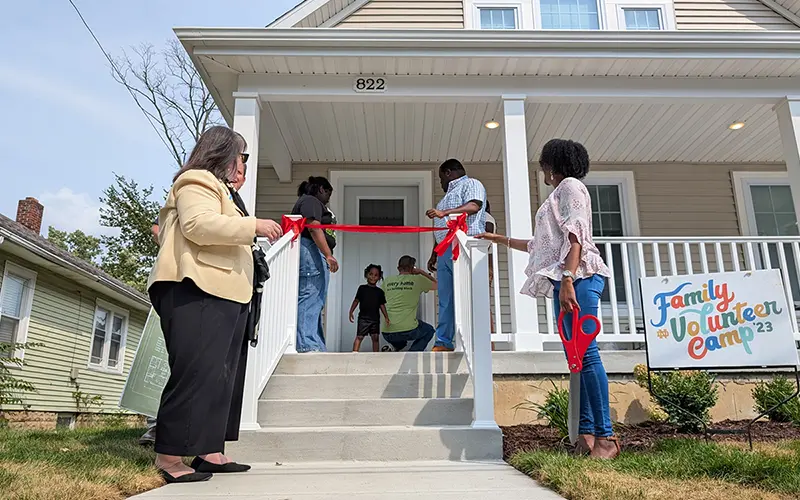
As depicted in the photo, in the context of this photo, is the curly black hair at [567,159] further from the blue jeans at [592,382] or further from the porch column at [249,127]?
the porch column at [249,127]

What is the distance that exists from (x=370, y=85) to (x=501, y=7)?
3.34m

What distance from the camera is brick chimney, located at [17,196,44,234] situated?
13.1 m

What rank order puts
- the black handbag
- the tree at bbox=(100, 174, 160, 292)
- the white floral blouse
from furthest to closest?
the tree at bbox=(100, 174, 160, 292)
the white floral blouse
the black handbag

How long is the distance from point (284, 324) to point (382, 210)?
11.4 feet

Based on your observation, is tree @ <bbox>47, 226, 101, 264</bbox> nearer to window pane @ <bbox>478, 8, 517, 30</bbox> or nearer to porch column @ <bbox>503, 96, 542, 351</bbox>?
window pane @ <bbox>478, 8, 517, 30</bbox>

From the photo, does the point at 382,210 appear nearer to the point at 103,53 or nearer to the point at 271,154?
the point at 271,154

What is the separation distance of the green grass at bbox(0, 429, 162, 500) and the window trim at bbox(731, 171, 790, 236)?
24.0 feet

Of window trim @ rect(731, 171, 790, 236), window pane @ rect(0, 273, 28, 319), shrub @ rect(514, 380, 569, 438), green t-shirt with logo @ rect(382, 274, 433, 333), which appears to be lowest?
shrub @ rect(514, 380, 569, 438)

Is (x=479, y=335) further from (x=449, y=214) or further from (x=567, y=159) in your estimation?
→ (x=449, y=214)

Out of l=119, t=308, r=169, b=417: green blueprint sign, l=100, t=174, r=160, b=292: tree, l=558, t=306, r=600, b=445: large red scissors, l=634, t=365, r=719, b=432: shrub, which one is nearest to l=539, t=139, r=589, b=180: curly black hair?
l=558, t=306, r=600, b=445: large red scissors

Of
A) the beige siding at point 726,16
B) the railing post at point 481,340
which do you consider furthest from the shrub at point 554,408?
the beige siding at point 726,16

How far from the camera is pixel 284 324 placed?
13.3 ft

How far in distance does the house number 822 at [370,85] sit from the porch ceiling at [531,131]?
48 cm

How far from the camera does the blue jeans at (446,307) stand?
14.0 feet
